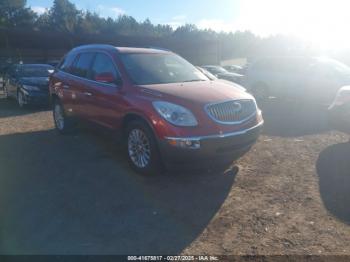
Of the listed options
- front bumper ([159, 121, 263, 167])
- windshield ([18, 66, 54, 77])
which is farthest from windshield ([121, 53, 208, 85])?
windshield ([18, 66, 54, 77])

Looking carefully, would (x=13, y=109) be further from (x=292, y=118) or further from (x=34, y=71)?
(x=292, y=118)

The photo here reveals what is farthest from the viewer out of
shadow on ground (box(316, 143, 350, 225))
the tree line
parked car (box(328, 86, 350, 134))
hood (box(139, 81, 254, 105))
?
the tree line

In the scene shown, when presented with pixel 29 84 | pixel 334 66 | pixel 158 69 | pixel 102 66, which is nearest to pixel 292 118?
pixel 334 66

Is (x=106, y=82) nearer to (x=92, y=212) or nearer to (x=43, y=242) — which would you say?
(x=92, y=212)

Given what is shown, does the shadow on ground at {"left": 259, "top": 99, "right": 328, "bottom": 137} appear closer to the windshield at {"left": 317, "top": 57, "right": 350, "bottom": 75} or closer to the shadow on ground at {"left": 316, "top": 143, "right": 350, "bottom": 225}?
the windshield at {"left": 317, "top": 57, "right": 350, "bottom": 75}

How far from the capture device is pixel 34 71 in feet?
42.5

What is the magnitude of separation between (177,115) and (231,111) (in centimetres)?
78

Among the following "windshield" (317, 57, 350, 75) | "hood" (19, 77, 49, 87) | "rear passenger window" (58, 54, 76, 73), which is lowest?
"hood" (19, 77, 49, 87)

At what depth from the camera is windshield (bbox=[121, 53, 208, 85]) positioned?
18.3 feet

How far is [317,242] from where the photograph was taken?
11.5 ft

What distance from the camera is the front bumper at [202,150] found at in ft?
14.9

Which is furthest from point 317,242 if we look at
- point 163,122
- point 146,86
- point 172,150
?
point 146,86

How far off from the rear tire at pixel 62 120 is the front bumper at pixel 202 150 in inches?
139

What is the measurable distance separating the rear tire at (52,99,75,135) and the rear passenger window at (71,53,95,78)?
1030mm
